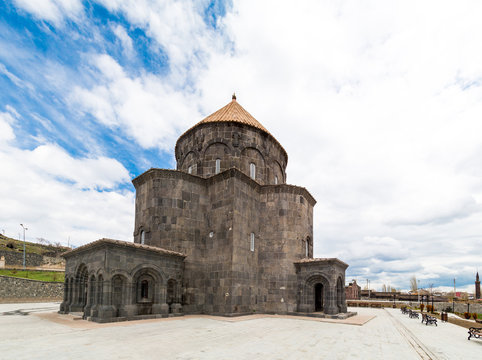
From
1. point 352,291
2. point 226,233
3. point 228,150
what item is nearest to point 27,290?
point 226,233

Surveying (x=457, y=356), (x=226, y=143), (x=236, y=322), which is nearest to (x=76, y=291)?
(x=236, y=322)

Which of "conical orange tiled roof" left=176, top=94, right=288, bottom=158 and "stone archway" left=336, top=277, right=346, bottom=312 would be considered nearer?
"stone archway" left=336, top=277, right=346, bottom=312

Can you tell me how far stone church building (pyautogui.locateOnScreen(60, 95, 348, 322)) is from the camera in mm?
15312

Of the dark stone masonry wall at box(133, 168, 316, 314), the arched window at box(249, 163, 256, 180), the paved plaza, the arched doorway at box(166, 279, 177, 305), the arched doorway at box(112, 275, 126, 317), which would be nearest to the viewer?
the paved plaza

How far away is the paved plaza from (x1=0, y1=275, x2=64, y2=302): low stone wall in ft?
76.5

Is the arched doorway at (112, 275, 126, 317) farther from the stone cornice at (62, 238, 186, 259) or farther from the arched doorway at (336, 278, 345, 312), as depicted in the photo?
the arched doorway at (336, 278, 345, 312)

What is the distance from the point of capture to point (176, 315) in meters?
16.4

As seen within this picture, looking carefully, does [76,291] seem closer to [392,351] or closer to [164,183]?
[164,183]

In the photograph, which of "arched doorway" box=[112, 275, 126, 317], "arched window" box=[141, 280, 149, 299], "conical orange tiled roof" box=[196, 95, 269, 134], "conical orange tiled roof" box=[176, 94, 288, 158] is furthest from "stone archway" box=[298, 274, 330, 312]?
"conical orange tiled roof" box=[196, 95, 269, 134]

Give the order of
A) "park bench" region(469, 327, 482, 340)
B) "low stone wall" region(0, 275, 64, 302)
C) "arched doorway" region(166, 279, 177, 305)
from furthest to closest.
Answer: "low stone wall" region(0, 275, 64, 302) → "arched doorway" region(166, 279, 177, 305) → "park bench" region(469, 327, 482, 340)

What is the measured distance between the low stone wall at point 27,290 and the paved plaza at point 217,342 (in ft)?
76.5

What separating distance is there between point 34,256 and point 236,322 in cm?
5032

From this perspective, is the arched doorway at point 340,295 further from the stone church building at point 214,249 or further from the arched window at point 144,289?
the arched window at point 144,289

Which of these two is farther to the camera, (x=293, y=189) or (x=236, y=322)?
(x=293, y=189)
